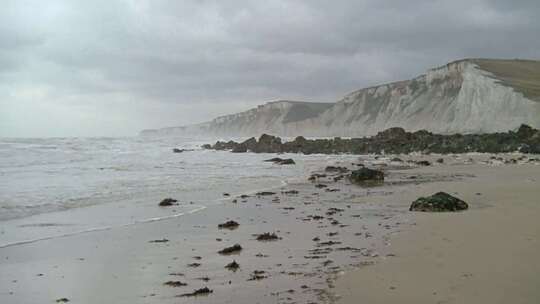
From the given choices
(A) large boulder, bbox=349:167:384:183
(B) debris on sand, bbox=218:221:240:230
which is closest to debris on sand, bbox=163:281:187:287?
(B) debris on sand, bbox=218:221:240:230

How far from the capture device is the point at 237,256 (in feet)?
24.9

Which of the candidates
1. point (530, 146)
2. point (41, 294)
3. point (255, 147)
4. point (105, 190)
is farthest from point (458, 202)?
point (255, 147)

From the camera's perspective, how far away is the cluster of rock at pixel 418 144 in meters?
34.8

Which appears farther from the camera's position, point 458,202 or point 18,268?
point 458,202

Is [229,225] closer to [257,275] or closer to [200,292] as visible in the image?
[257,275]

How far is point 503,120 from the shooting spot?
55.2 metres

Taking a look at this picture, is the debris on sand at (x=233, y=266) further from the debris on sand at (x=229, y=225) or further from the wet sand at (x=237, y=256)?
the debris on sand at (x=229, y=225)

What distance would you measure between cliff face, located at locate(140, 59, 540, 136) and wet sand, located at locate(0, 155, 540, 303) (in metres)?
43.8

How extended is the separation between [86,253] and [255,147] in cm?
4572

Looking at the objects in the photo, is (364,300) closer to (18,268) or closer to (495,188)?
(18,268)

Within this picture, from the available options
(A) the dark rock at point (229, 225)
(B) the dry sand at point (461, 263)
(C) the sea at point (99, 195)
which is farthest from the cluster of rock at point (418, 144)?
(A) the dark rock at point (229, 225)

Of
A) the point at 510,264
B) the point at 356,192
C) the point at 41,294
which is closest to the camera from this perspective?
the point at 41,294

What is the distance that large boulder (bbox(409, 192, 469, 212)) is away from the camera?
1101cm

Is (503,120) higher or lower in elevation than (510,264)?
higher
